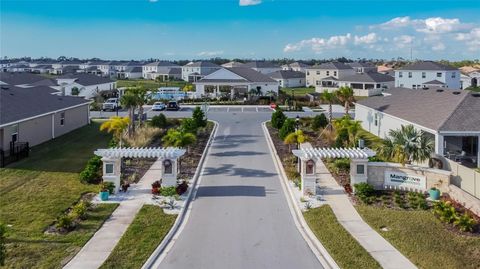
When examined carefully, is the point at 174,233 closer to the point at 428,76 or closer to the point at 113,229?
the point at 113,229

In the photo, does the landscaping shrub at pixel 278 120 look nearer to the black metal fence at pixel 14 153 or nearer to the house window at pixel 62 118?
the house window at pixel 62 118

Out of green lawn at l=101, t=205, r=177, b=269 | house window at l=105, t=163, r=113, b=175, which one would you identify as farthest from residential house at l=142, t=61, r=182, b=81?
green lawn at l=101, t=205, r=177, b=269

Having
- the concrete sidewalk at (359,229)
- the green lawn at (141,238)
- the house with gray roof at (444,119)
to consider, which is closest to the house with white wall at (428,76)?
the house with gray roof at (444,119)

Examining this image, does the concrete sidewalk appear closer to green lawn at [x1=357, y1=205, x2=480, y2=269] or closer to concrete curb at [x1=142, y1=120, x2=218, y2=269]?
green lawn at [x1=357, y1=205, x2=480, y2=269]

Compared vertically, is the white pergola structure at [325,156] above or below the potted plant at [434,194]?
above

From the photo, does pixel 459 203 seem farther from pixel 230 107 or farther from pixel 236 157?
pixel 230 107

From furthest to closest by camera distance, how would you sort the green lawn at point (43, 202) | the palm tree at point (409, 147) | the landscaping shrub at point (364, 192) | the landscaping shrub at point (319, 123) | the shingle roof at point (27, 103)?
the landscaping shrub at point (319, 123) < the shingle roof at point (27, 103) < the palm tree at point (409, 147) < the landscaping shrub at point (364, 192) < the green lawn at point (43, 202)

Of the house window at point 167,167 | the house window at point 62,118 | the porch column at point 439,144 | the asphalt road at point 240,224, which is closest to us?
the asphalt road at point 240,224
